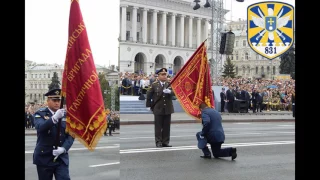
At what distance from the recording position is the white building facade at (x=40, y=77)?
3.81m

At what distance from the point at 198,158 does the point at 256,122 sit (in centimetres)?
788

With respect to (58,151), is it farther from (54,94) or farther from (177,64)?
(177,64)

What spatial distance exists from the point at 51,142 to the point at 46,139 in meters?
0.04

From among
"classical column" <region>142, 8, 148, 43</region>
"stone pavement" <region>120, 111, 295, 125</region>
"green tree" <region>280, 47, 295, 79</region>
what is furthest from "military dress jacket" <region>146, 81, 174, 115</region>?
"stone pavement" <region>120, 111, 295, 125</region>

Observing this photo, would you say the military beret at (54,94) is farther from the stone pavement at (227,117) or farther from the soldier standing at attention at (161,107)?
the stone pavement at (227,117)

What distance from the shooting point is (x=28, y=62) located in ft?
12.5

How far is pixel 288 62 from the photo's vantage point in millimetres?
6262

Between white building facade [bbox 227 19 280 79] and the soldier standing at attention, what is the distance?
1.34 metres

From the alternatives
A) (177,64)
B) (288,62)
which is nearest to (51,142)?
(288,62)

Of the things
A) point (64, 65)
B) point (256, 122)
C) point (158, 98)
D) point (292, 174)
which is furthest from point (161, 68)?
point (256, 122)

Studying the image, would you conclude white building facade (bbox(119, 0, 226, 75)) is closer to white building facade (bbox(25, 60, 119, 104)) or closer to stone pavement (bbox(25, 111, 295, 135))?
white building facade (bbox(25, 60, 119, 104))

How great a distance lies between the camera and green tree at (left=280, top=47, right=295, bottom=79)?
6122 mm

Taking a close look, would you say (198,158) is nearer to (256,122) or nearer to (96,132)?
(96,132)

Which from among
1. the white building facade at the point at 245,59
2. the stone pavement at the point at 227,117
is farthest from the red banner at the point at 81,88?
the stone pavement at the point at 227,117
